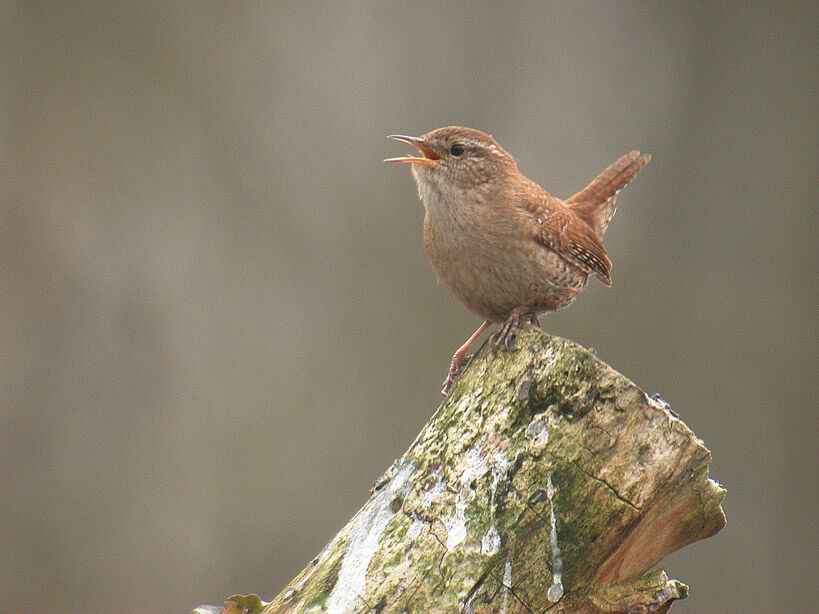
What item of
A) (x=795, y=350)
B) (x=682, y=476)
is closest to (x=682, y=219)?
(x=795, y=350)

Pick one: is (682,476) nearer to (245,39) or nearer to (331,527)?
(331,527)

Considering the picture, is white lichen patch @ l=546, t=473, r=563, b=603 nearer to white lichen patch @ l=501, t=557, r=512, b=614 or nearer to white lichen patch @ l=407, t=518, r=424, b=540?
white lichen patch @ l=501, t=557, r=512, b=614

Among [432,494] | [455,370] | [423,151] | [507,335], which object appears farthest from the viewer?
[423,151]

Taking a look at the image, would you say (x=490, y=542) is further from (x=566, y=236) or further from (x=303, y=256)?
(x=303, y=256)

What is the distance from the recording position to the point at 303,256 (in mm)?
5102

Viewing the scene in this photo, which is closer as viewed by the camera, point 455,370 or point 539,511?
point 539,511

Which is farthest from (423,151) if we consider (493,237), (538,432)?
(538,432)

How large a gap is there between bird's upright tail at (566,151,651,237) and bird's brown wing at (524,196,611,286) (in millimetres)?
372

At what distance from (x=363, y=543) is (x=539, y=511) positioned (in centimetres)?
33

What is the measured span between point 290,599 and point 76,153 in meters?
3.97

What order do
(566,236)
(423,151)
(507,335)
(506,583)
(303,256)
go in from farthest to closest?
(303,256), (423,151), (566,236), (507,335), (506,583)

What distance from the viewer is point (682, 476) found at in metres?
1.56

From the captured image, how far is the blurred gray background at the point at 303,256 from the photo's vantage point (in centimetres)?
488

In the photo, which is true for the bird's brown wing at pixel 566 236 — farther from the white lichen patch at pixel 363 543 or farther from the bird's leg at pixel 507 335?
the white lichen patch at pixel 363 543
